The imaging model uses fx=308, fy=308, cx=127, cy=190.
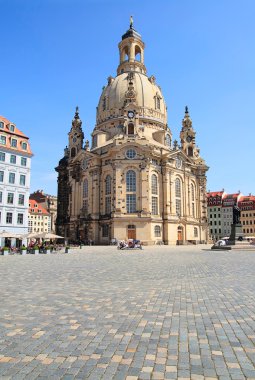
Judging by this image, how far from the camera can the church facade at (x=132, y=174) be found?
6241cm

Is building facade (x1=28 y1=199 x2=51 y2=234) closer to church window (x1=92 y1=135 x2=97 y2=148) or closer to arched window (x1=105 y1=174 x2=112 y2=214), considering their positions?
church window (x1=92 y1=135 x2=97 y2=148)

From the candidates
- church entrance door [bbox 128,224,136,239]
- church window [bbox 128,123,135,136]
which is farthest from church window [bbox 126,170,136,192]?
church window [bbox 128,123,135,136]

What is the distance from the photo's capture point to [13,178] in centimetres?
4825

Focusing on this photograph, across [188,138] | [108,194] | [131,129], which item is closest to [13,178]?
[108,194]

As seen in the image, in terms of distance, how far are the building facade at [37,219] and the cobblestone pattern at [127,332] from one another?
10246 cm

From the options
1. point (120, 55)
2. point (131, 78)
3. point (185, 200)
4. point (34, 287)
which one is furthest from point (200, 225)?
point (34, 287)

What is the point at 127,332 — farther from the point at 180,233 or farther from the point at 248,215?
the point at 248,215

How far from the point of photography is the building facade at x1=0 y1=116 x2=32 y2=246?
4688cm

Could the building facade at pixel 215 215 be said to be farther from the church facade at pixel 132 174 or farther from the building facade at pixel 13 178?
the building facade at pixel 13 178

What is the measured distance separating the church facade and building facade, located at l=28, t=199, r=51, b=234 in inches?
1267

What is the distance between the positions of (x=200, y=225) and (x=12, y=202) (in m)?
46.1

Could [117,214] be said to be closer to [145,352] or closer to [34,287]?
[34,287]

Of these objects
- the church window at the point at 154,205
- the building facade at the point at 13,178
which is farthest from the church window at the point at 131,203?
the building facade at the point at 13,178

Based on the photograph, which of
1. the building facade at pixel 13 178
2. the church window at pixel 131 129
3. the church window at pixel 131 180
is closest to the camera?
the building facade at pixel 13 178
